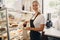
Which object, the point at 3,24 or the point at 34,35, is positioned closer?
the point at 34,35

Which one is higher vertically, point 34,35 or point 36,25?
point 36,25

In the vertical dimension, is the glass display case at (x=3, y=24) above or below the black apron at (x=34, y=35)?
above

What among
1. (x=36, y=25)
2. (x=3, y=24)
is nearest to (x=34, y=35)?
(x=36, y=25)

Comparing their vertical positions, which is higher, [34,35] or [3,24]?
[3,24]

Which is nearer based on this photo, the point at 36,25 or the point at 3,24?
the point at 36,25

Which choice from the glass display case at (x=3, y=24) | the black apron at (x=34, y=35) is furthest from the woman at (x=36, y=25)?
the glass display case at (x=3, y=24)

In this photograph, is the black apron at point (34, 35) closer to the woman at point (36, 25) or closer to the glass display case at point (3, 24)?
the woman at point (36, 25)

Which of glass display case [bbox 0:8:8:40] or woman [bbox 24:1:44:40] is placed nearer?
woman [bbox 24:1:44:40]

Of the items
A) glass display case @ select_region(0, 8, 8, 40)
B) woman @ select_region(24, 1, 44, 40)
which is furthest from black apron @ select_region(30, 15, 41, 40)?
glass display case @ select_region(0, 8, 8, 40)

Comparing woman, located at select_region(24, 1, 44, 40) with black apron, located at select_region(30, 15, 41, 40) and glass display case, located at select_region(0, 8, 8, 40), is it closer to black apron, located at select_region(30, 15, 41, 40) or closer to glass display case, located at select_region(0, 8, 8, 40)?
black apron, located at select_region(30, 15, 41, 40)

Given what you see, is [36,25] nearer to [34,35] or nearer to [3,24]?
[34,35]

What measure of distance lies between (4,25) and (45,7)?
1237 millimetres

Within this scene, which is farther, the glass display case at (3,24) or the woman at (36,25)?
the glass display case at (3,24)

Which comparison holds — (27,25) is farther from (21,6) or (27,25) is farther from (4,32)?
(21,6)
